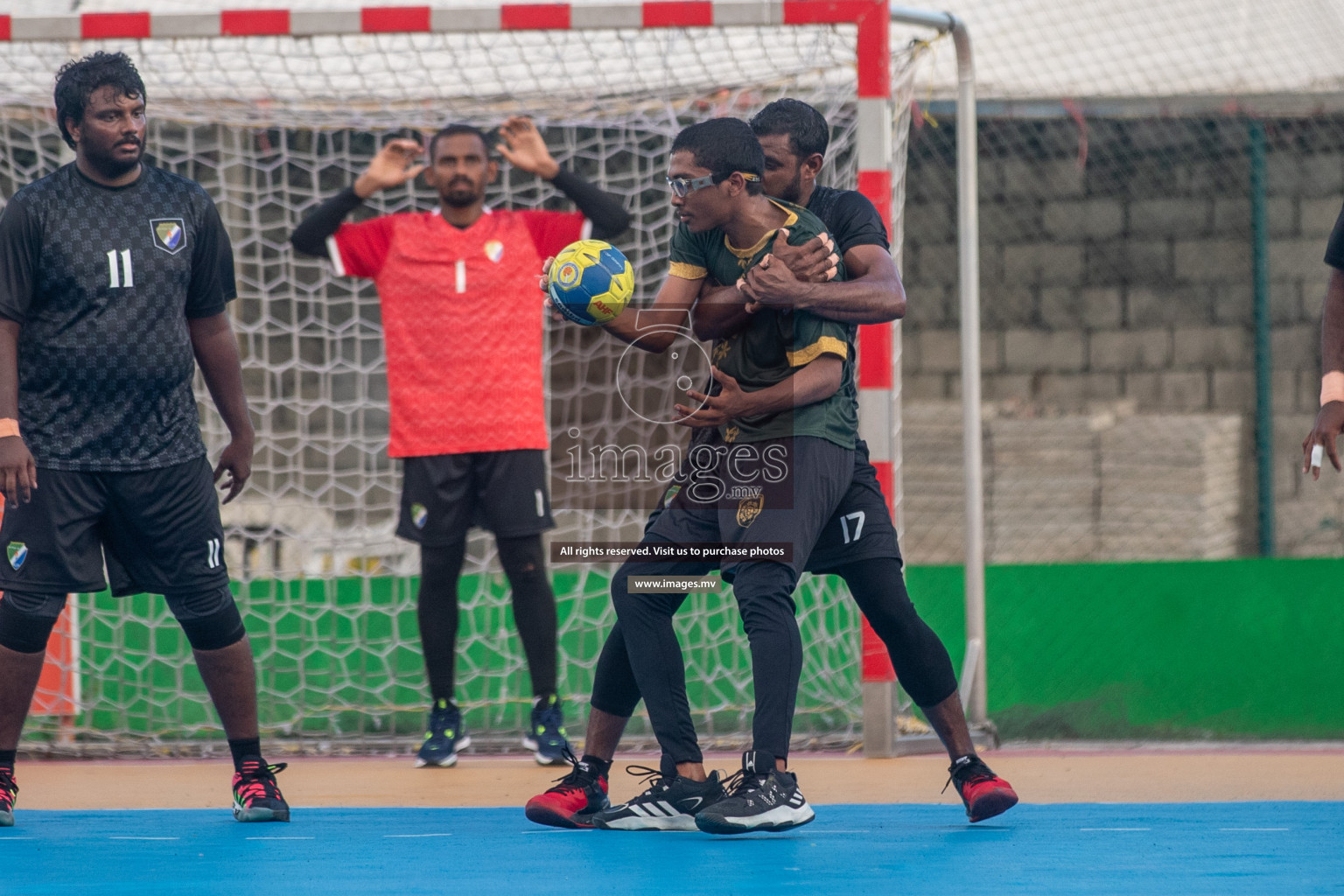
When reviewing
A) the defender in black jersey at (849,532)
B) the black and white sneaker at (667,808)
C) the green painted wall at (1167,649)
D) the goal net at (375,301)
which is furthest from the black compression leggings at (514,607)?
the green painted wall at (1167,649)

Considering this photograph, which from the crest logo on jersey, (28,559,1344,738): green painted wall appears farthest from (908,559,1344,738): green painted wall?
the crest logo on jersey

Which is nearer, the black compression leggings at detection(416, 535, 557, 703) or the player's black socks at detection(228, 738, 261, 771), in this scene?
the player's black socks at detection(228, 738, 261, 771)

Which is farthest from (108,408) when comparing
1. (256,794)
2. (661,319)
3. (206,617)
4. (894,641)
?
(894,641)

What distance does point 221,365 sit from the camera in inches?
159

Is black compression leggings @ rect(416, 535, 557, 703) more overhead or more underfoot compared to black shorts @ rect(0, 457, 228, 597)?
more underfoot

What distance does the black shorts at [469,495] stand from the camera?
5004 mm

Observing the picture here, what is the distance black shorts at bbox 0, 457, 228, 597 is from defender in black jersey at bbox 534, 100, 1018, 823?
104 centimetres

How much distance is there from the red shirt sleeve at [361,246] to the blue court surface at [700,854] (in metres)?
1.94

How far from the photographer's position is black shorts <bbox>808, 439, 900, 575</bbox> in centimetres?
364

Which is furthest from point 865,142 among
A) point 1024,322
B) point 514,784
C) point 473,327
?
point 1024,322

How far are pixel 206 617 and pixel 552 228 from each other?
1885mm

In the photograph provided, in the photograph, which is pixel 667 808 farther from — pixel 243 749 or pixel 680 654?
pixel 243 749

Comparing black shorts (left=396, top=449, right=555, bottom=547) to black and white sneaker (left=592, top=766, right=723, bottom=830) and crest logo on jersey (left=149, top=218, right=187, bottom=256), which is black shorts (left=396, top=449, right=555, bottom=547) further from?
black and white sneaker (left=592, top=766, right=723, bottom=830)

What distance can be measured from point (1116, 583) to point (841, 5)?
236cm
